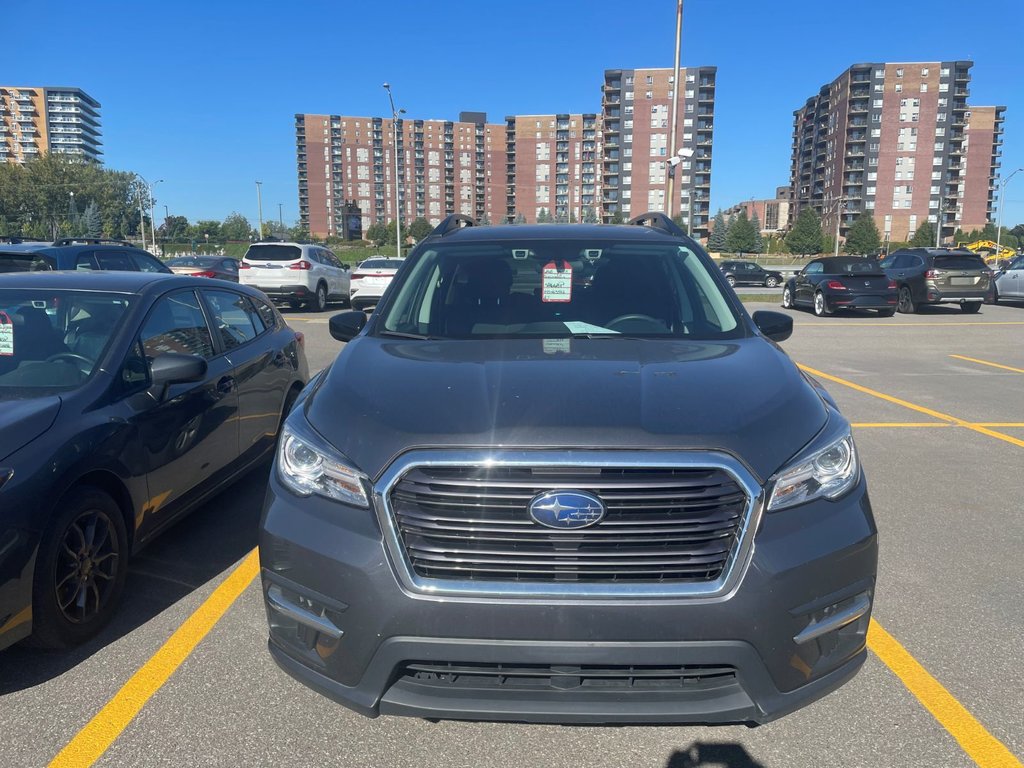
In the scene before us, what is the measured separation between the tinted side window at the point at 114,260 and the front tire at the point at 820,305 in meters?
16.6

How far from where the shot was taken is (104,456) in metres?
3.26

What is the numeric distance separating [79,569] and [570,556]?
223cm

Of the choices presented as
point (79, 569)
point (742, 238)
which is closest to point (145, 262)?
point (79, 569)

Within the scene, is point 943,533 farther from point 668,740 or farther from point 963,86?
point 963,86

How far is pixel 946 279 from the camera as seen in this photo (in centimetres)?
2058

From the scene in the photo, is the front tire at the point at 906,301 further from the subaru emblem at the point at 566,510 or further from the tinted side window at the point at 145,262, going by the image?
→ the subaru emblem at the point at 566,510

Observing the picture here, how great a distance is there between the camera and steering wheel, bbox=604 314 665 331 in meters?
3.55

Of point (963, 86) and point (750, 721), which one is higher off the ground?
point (963, 86)

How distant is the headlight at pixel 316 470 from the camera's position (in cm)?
229

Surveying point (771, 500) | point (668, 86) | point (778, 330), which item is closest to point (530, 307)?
point (778, 330)

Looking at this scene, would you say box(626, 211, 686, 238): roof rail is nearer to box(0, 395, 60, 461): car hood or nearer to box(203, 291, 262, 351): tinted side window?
box(203, 291, 262, 351): tinted side window

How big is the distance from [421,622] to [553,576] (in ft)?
1.29

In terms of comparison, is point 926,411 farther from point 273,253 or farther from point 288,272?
point 273,253

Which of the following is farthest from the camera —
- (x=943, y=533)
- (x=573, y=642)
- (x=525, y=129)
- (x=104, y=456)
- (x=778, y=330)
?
(x=525, y=129)
